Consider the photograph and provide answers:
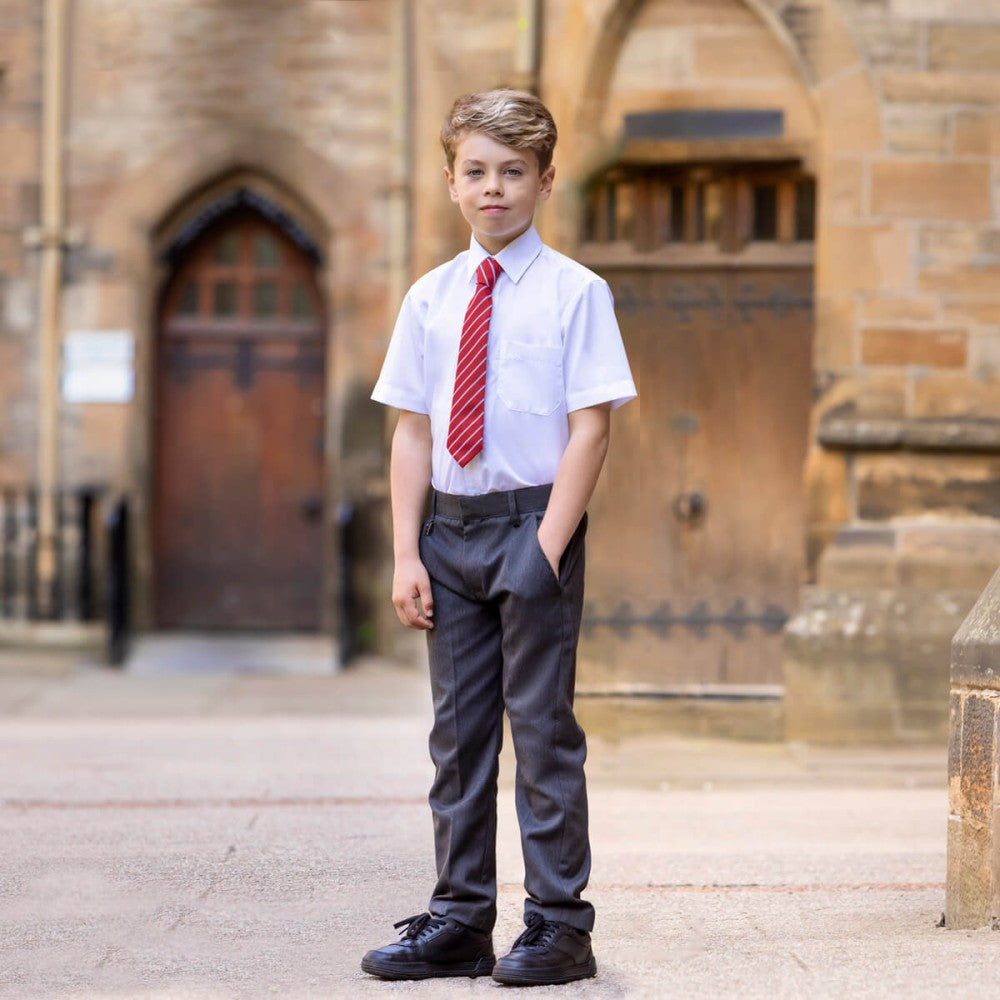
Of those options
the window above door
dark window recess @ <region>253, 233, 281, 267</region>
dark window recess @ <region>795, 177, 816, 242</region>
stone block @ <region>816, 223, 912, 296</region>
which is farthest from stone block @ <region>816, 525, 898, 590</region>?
dark window recess @ <region>253, 233, 281, 267</region>

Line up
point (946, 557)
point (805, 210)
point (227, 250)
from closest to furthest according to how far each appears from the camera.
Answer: point (946, 557) < point (805, 210) < point (227, 250)

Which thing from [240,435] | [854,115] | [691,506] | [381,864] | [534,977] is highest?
[854,115]

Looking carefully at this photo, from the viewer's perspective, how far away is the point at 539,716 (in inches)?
147

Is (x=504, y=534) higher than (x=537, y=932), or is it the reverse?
(x=504, y=534)

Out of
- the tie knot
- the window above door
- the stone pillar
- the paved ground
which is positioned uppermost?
the window above door

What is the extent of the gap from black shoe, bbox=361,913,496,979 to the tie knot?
50.1 inches

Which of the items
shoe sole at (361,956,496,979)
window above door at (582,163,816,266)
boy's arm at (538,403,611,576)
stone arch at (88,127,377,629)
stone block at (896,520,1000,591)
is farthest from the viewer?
stone arch at (88,127,377,629)

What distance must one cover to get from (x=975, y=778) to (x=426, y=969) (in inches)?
51.1

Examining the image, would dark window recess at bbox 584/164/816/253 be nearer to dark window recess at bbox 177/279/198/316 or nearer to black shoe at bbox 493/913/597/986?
dark window recess at bbox 177/279/198/316

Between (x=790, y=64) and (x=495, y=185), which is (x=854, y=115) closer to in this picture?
(x=790, y=64)

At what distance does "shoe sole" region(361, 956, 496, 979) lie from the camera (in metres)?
3.79

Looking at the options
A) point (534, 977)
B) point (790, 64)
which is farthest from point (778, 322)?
point (534, 977)

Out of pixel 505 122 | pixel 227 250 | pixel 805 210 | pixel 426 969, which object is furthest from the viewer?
pixel 227 250

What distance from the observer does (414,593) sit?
12.5 ft
